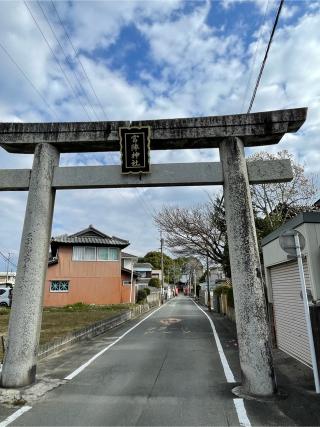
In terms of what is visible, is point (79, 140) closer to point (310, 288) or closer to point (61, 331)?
point (310, 288)

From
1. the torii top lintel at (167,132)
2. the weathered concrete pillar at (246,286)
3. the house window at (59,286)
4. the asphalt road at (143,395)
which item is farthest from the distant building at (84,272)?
the weathered concrete pillar at (246,286)

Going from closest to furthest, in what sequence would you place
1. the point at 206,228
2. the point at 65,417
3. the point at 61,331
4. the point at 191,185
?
the point at 65,417, the point at 191,185, the point at 61,331, the point at 206,228

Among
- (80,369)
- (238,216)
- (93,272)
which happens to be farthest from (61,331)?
(93,272)

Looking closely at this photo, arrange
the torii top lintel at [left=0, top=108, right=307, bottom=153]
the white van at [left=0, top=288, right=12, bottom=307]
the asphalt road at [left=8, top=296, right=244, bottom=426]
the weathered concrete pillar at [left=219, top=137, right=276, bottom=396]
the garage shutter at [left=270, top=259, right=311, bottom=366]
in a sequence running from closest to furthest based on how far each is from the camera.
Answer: the asphalt road at [left=8, top=296, right=244, bottom=426] < the weathered concrete pillar at [left=219, top=137, right=276, bottom=396] < the torii top lintel at [left=0, top=108, right=307, bottom=153] < the garage shutter at [left=270, top=259, right=311, bottom=366] < the white van at [left=0, top=288, right=12, bottom=307]

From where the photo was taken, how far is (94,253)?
121 feet

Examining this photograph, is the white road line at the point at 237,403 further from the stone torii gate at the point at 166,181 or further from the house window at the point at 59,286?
the house window at the point at 59,286

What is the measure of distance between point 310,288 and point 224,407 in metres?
3.80

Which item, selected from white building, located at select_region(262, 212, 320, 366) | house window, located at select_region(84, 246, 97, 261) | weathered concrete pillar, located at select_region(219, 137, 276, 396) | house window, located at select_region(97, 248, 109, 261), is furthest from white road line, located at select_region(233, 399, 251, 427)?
house window, located at select_region(84, 246, 97, 261)

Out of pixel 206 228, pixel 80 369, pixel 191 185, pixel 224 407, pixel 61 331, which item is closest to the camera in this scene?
pixel 224 407

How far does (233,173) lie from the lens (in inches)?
311

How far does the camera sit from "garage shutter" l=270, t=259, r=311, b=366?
9.42 metres

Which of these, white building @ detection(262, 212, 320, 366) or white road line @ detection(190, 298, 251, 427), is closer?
white road line @ detection(190, 298, 251, 427)

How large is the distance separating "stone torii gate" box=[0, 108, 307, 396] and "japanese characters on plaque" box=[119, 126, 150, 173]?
162mm

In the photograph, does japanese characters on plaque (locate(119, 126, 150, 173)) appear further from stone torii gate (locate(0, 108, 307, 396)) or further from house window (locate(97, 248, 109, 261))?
house window (locate(97, 248, 109, 261))
